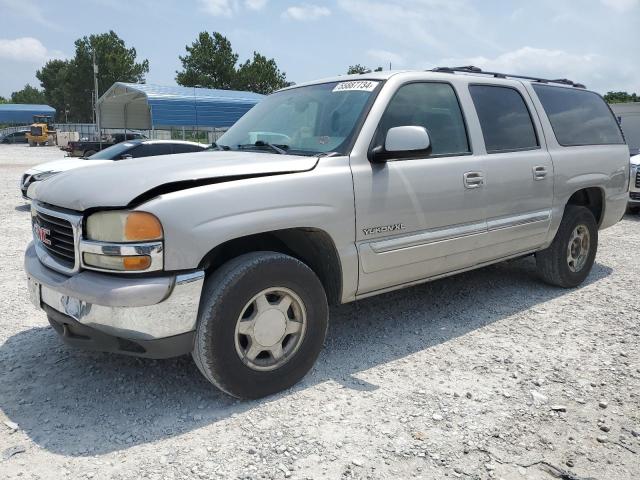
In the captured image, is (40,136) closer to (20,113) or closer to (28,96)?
(20,113)

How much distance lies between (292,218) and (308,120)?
3.32 ft

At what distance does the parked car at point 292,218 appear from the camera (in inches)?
99.5

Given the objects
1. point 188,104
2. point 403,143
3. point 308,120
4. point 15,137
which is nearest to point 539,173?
point 403,143

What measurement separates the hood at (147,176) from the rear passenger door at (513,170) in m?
1.64

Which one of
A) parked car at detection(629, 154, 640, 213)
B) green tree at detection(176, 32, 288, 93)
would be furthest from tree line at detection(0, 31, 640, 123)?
parked car at detection(629, 154, 640, 213)

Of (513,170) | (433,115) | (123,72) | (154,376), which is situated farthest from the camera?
(123,72)

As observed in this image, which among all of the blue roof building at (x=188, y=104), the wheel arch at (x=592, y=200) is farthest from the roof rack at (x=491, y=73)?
the blue roof building at (x=188, y=104)

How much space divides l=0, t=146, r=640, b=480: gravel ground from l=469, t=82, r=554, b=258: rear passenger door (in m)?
0.69

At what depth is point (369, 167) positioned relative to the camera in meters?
3.21

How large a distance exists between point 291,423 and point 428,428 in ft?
2.29

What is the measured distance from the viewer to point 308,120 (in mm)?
3588

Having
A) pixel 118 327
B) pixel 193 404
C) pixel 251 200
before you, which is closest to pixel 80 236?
A: pixel 118 327

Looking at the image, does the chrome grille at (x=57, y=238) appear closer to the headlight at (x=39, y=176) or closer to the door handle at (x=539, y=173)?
the door handle at (x=539, y=173)

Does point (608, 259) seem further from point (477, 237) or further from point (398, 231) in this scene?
point (398, 231)
